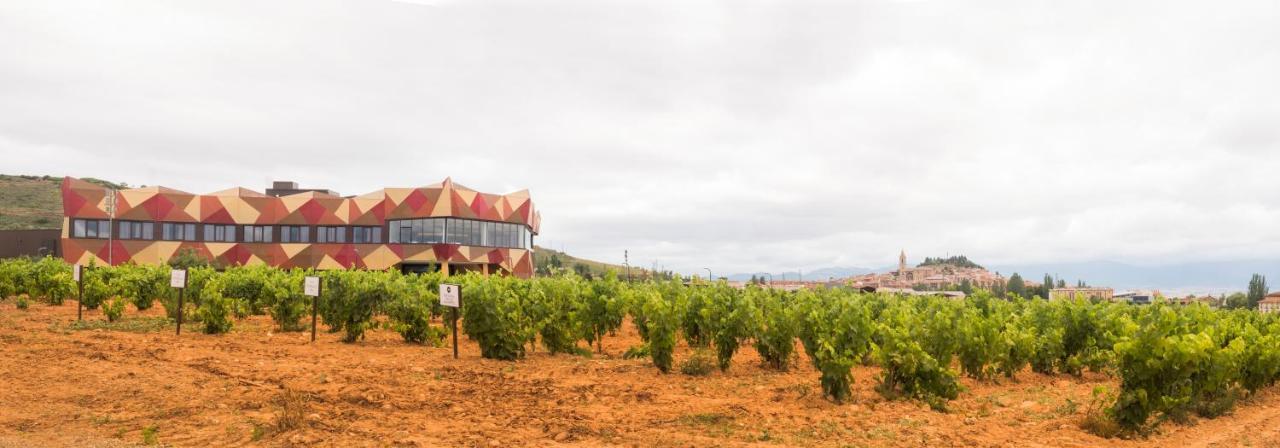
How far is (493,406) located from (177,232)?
59.7 meters

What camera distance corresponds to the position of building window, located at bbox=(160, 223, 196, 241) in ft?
189

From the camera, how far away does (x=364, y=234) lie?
195 feet

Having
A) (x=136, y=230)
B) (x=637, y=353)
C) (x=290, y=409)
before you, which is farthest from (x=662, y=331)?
(x=136, y=230)

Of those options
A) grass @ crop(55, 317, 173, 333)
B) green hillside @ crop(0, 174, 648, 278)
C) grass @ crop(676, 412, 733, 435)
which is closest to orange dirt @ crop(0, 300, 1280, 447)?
grass @ crop(676, 412, 733, 435)

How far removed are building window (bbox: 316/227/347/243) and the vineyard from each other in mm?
39957

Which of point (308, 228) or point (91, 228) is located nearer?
point (91, 228)

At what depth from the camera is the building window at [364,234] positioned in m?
59.2

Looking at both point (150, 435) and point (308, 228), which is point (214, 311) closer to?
point (150, 435)

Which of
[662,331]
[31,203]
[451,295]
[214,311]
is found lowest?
[662,331]

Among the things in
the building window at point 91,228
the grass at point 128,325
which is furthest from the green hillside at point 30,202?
the grass at point 128,325

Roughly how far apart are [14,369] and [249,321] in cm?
1003

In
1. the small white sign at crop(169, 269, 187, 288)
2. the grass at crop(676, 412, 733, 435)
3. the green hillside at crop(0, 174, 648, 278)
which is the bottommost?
the grass at crop(676, 412, 733, 435)

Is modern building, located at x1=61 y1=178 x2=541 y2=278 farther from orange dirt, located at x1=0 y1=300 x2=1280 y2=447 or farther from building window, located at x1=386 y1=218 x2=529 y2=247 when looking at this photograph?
orange dirt, located at x1=0 y1=300 x2=1280 y2=447

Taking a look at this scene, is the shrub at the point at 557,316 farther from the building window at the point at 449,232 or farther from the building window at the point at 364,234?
the building window at the point at 364,234
